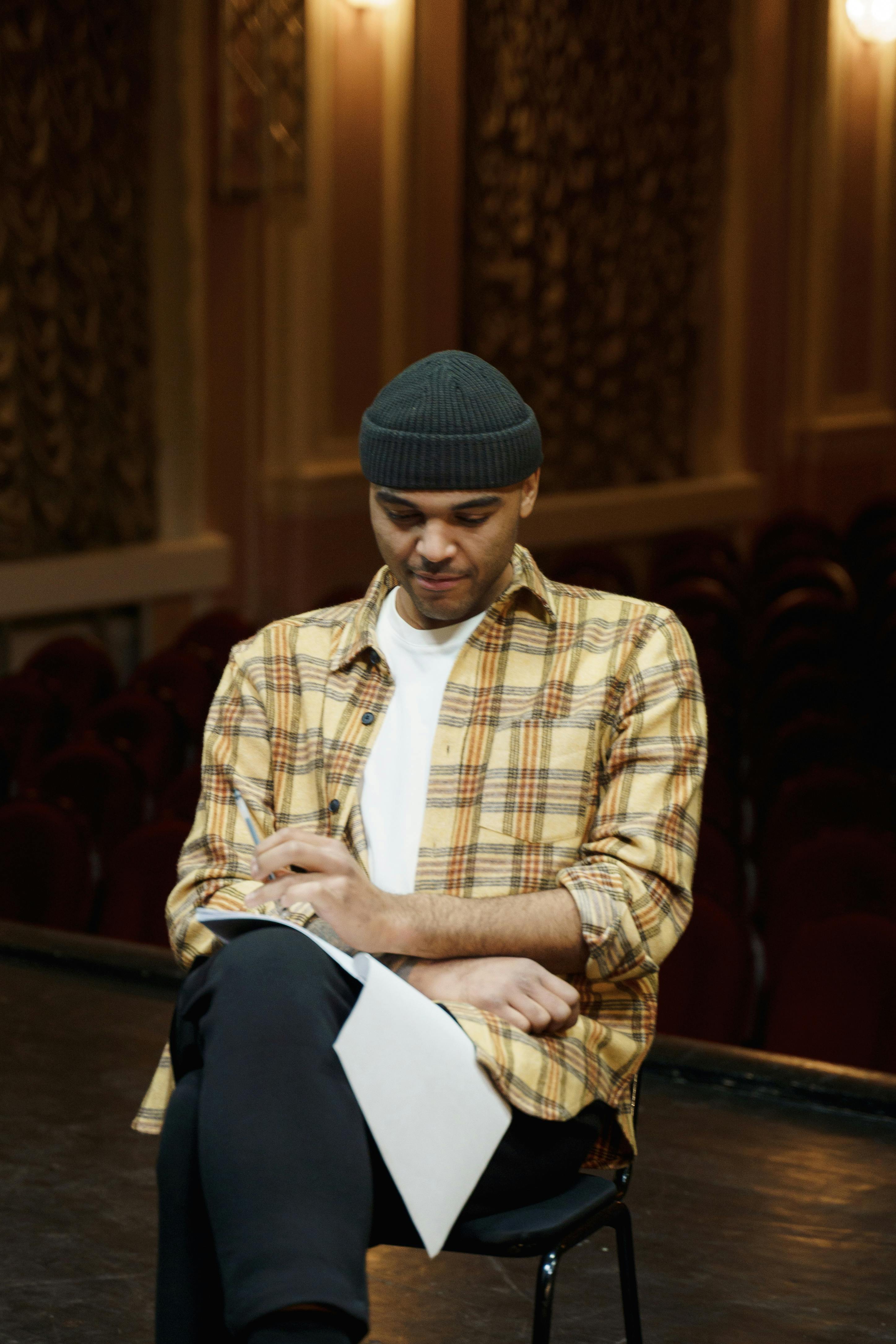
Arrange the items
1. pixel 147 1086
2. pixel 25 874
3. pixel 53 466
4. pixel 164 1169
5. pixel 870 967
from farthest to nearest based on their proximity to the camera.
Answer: pixel 53 466 < pixel 25 874 < pixel 147 1086 < pixel 870 967 < pixel 164 1169

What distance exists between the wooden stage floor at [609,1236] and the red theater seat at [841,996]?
0.13 metres

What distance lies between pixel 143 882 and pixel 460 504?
6.82ft

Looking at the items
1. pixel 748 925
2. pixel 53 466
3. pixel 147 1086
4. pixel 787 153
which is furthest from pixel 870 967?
pixel 787 153

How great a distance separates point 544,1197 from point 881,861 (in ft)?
5.50

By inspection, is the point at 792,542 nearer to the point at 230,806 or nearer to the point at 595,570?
the point at 595,570

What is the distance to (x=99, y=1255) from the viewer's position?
2334 millimetres

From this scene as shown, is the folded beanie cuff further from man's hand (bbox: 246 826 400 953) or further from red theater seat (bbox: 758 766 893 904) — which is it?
red theater seat (bbox: 758 766 893 904)

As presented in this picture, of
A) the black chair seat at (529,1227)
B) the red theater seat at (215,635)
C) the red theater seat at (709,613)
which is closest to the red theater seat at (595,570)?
the red theater seat at (709,613)

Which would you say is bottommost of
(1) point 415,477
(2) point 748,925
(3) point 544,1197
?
(2) point 748,925

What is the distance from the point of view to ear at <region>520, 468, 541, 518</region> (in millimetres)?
1688

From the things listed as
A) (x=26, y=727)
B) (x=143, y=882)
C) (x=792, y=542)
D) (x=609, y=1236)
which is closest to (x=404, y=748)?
(x=609, y=1236)

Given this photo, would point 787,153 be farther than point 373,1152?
Yes

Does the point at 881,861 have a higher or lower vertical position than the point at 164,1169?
lower

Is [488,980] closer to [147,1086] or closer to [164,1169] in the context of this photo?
[164,1169]
